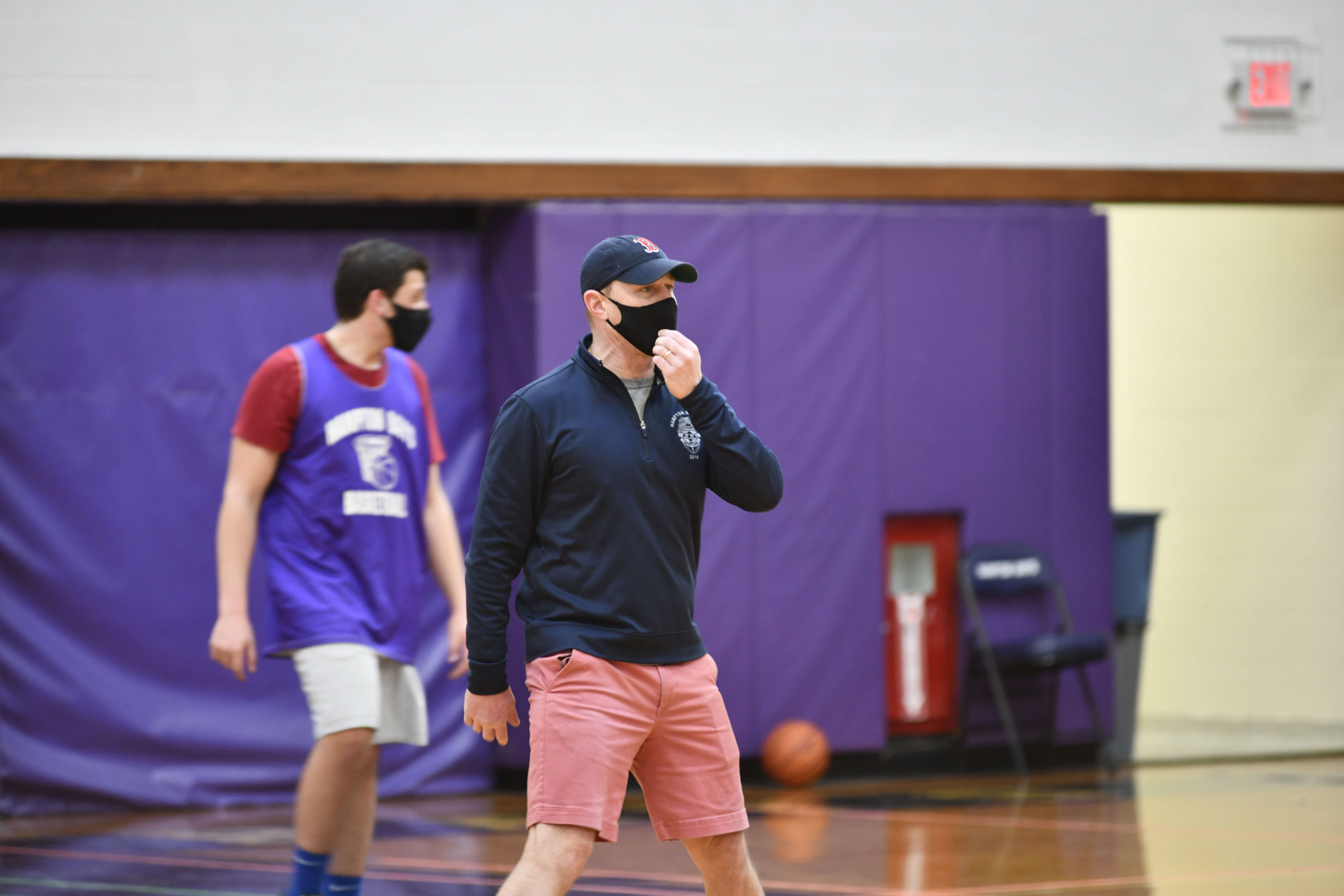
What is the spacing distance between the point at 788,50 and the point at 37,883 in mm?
4997

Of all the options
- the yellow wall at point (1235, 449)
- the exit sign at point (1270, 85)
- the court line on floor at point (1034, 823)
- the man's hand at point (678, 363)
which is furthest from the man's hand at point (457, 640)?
the exit sign at point (1270, 85)

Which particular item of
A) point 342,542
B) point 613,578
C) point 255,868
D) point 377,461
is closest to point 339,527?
point 342,542

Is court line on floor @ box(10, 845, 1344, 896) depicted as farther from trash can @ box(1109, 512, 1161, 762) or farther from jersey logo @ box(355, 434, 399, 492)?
trash can @ box(1109, 512, 1161, 762)

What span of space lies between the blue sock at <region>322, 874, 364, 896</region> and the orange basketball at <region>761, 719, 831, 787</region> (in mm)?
Result: 3333

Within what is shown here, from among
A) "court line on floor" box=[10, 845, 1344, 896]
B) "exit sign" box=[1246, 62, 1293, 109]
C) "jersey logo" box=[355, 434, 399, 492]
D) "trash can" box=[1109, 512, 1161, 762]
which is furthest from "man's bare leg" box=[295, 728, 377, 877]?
"exit sign" box=[1246, 62, 1293, 109]

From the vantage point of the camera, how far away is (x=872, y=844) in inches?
235

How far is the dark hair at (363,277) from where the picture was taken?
4492mm

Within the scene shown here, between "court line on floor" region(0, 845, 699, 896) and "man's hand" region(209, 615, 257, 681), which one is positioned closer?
"man's hand" region(209, 615, 257, 681)

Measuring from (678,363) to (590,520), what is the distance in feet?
1.21

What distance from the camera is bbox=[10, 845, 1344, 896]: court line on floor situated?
5.03 meters

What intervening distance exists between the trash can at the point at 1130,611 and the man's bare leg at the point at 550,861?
19.5 feet

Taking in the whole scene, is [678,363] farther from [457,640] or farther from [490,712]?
[457,640]

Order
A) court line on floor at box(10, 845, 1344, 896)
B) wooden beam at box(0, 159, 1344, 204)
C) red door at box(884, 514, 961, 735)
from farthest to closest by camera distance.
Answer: red door at box(884, 514, 961, 735) < wooden beam at box(0, 159, 1344, 204) < court line on floor at box(10, 845, 1344, 896)

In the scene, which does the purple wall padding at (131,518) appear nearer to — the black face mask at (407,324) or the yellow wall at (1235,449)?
the black face mask at (407,324)
